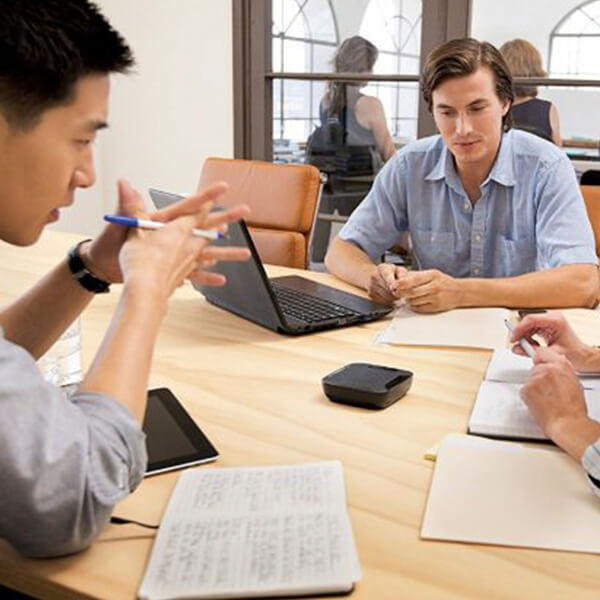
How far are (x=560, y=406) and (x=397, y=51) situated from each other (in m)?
2.54

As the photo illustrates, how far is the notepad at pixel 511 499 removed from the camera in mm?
824

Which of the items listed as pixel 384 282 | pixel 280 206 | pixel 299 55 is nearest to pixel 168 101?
pixel 299 55

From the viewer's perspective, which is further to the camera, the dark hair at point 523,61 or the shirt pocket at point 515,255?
the dark hair at point 523,61

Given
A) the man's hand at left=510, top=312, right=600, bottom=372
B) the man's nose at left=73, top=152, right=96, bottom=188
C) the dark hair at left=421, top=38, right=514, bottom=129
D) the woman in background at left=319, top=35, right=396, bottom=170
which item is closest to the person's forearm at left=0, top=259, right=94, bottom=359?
the man's nose at left=73, top=152, right=96, bottom=188

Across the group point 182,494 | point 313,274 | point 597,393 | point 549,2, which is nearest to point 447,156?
point 313,274

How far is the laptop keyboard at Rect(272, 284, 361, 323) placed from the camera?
1549 mm

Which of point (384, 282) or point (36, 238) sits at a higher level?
point (36, 238)

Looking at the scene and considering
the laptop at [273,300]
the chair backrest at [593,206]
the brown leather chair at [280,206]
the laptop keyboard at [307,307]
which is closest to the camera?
A: the laptop at [273,300]

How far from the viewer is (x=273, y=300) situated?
146 cm

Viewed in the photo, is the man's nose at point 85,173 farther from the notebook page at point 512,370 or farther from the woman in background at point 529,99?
the woman in background at point 529,99

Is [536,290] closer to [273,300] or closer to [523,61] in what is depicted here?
[273,300]

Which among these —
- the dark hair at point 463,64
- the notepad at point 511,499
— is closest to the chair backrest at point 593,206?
the dark hair at point 463,64

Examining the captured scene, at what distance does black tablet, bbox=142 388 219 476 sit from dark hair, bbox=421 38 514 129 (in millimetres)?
1170

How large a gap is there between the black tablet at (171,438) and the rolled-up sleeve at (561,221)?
41.6 inches
